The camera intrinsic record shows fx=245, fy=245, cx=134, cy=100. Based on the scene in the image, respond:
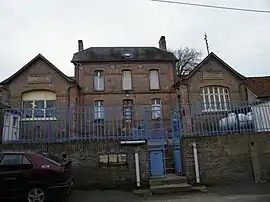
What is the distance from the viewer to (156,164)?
9.66m

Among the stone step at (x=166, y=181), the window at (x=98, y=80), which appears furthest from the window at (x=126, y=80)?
the stone step at (x=166, y=181)

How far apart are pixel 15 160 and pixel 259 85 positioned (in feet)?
66.2

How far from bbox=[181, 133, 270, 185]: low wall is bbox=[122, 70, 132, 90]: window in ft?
45.0

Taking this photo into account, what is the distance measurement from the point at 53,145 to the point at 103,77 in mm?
14058

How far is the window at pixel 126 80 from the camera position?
22.9 meters

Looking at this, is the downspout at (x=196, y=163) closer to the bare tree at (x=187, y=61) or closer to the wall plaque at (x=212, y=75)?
the wall plaque at (x=212, y=75)

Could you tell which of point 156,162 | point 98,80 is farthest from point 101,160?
point 98,80

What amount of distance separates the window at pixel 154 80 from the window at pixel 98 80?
464 cm

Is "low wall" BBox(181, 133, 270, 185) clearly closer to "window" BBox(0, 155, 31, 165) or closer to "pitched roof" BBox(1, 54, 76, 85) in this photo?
"window" BBox(0, 155, 31, 165)

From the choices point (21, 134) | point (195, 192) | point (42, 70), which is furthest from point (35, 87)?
point (195, 192)

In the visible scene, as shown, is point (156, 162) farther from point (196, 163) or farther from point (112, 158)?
Result: point (112, 158)

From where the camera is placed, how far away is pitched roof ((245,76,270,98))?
19414 mm

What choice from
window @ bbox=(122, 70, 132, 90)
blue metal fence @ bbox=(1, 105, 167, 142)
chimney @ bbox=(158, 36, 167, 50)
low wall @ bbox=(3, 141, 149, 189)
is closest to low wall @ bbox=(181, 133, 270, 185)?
blue metal fence @ bbox=(1, 105, 167, 142)

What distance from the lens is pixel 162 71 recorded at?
23.4 metres
